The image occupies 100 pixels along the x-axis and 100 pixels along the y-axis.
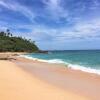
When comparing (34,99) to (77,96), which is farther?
(77,96)

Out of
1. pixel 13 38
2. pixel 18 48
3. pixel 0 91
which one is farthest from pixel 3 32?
pixel 0 91

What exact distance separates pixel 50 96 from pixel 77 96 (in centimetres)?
102

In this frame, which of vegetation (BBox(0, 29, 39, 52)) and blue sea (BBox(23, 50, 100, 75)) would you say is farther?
vegetation (BBox(0, 29, 39, 52))

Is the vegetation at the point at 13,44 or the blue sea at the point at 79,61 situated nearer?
the blue sea at the point at 79,61

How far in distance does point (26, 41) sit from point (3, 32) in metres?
16.0

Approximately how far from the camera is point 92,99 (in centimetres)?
739

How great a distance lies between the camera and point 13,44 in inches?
4513

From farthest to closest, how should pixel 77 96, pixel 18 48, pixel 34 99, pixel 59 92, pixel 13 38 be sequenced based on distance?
pixel 13 38 → pixel 18 48 → pixel 59 92 → pixel 77 96 → pixel 34 99

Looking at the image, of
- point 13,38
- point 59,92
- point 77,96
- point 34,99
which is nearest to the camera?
point 34,99

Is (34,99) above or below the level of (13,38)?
below

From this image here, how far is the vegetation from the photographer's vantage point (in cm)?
10760

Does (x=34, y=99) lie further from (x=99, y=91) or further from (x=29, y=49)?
(x=29, y=49)

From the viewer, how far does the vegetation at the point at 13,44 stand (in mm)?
107600

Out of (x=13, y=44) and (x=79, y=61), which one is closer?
(x=79, y=61)
